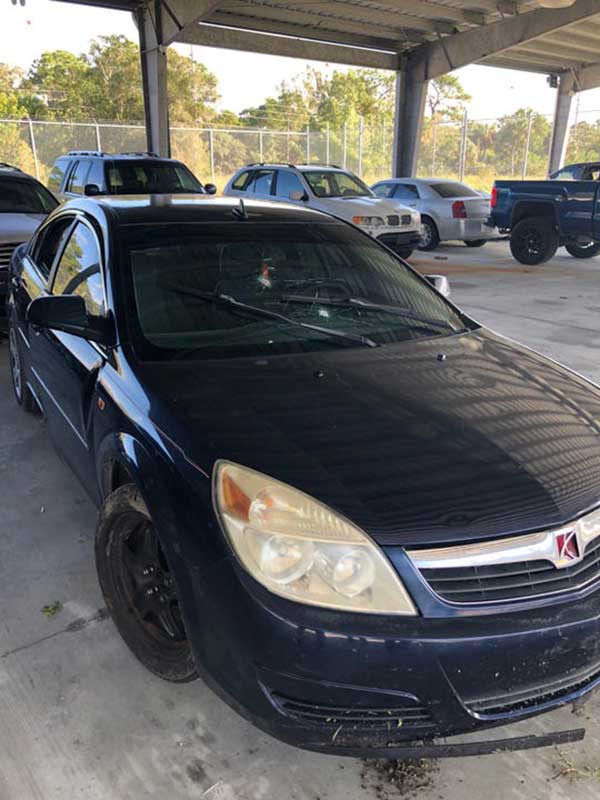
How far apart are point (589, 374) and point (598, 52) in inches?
831

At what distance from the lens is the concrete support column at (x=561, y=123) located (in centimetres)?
2422

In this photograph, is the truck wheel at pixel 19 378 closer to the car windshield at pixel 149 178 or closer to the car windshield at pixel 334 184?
the car windshield at pixel 149 178

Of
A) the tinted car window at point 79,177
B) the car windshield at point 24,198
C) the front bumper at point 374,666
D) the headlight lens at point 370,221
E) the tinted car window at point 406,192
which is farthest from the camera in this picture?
the tinted car window at point 406,192

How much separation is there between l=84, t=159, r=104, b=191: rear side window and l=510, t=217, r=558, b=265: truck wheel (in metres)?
7.56

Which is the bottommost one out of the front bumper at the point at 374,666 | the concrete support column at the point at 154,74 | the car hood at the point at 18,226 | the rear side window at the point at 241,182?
the front bumper at the point at 374,666

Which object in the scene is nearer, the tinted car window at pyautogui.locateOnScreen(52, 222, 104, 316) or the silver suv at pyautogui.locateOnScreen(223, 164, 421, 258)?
the tinted car window at pyautogui.locateOnScreen(52, 222, 104, 316)

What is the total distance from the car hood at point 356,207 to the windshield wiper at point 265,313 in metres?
9.22

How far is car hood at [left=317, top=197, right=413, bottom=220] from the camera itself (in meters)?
11.6

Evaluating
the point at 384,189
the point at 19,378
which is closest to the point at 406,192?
the point at 384,189

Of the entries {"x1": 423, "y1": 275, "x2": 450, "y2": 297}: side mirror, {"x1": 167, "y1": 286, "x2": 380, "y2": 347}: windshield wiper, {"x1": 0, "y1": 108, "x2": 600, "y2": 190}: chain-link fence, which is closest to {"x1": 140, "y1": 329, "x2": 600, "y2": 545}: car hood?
{"x1": 167, "y1": 286, "x2": 380, "y2": 347}: windshield wiper

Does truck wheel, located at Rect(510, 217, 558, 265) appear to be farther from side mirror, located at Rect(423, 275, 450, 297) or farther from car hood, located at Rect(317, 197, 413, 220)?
side mirror, located at Rect(423, 275, 450, 297)

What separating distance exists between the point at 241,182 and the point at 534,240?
587 centimetres

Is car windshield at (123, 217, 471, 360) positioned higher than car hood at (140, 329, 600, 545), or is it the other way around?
car windshield at (123, 217, 471, 360)

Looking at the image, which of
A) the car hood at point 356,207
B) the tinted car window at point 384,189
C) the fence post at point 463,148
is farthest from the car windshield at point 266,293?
the fence post at point 463,148
